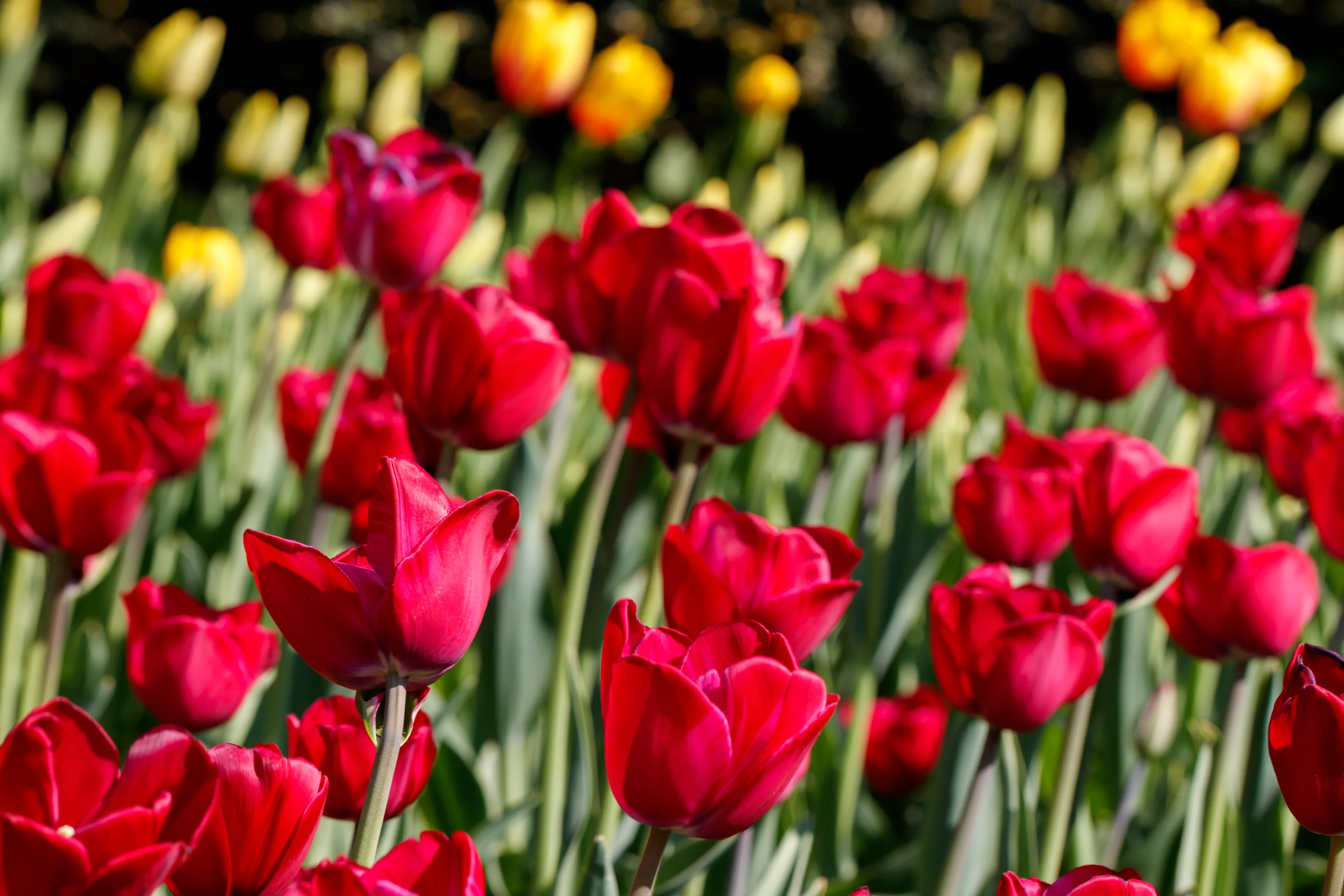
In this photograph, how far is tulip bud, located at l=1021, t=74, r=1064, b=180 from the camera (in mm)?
2406

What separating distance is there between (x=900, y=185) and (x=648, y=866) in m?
1.50

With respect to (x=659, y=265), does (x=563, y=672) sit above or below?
below

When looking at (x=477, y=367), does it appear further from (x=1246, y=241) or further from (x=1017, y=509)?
(x=1246, y=241)

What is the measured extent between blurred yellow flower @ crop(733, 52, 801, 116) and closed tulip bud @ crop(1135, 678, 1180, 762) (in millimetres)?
2033

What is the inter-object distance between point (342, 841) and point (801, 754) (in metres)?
0.41

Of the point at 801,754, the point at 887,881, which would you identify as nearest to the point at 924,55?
the point at 887,881

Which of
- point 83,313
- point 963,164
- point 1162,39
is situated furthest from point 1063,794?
point 1162,39

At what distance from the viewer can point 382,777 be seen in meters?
0.36

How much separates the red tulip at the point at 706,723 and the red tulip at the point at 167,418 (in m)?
0.48

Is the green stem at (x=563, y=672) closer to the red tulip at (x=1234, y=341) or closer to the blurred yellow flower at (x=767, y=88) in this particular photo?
the red tulip at (x=1234, y=341)

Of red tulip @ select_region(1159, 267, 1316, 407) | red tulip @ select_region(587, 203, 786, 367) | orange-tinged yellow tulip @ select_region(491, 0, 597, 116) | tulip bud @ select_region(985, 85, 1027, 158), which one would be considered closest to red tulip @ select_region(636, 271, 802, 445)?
red tulip @ select_region(587, 203, 786, 367)

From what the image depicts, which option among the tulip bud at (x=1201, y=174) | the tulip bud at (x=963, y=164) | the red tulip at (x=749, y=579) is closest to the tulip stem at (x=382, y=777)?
the red tulip at (x=749, y=579)

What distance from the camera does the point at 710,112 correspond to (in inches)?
175

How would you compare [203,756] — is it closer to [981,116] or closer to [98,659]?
[98,659]
